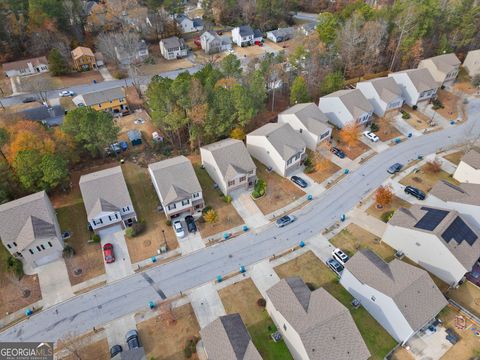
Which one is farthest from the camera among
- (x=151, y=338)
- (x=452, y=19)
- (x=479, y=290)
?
(x=452, y=19)

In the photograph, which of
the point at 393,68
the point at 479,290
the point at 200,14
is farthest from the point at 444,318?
the point at 200,14

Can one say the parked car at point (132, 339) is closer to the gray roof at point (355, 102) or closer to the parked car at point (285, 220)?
the parked car at point (285, 220)

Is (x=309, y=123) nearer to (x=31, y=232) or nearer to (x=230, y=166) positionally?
(x=230, y=166)

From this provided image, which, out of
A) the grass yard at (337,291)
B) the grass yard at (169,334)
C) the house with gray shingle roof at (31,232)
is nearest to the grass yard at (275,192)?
the grass yard at (337,291)

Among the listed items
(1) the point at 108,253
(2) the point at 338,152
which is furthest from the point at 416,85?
(1) the point at 108,253

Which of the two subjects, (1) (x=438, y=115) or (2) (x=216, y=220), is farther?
(1) (x=438, y=115)

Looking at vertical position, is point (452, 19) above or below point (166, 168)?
above

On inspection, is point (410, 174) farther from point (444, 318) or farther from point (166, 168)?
point (166, 168)
